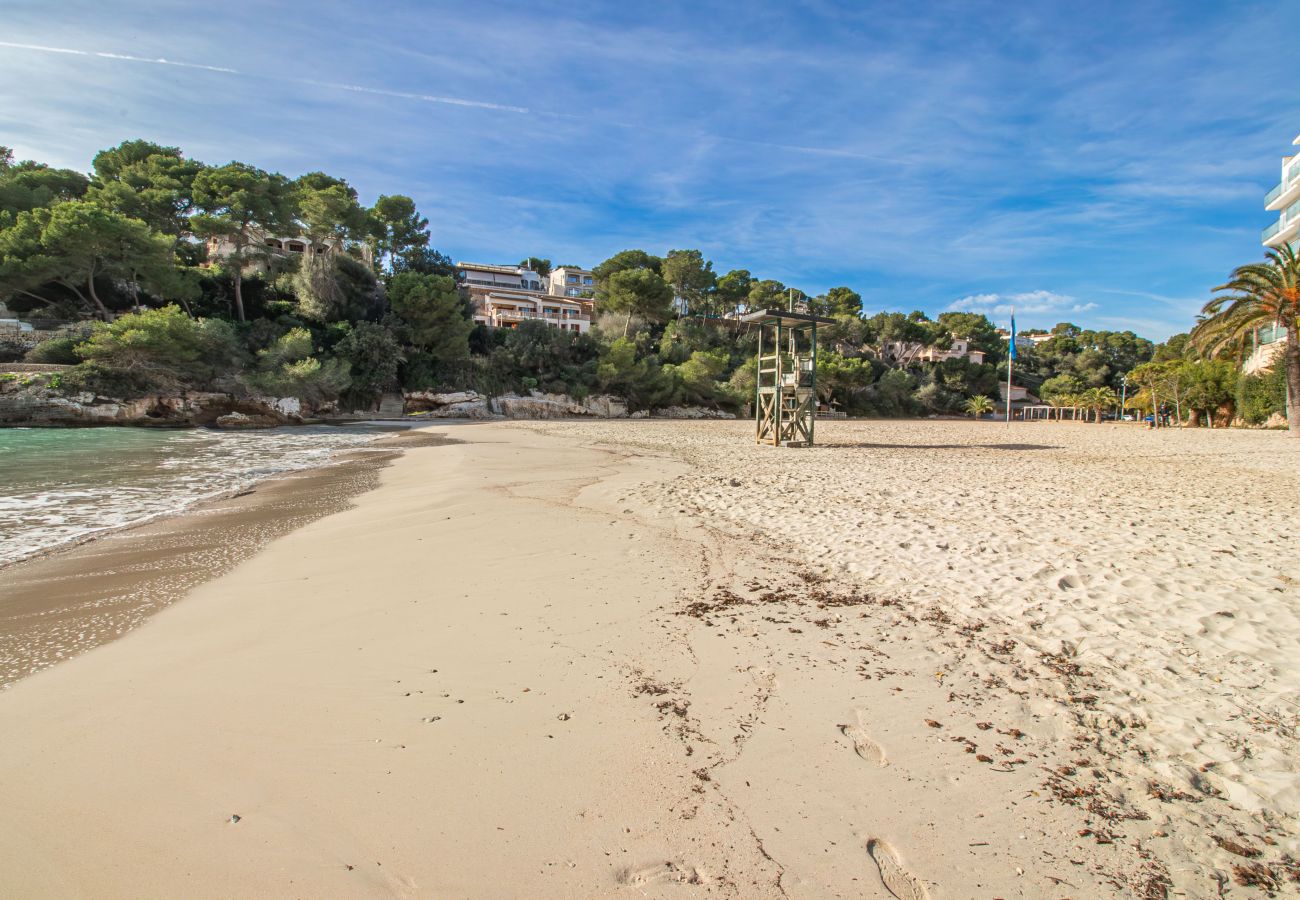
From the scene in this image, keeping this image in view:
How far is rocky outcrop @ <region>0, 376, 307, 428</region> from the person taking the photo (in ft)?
82.2

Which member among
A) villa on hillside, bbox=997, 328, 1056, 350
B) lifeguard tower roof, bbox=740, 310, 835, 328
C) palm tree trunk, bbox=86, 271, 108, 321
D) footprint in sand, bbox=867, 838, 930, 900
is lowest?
footprint in sand, bbox=867, 838, 930, 900

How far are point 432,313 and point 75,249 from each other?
59.7ft

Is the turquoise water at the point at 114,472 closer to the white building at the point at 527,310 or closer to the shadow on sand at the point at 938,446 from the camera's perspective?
the shadow on sand at the point at 938,446

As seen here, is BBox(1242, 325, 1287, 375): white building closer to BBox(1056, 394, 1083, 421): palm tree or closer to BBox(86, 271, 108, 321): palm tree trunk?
BBox(1056, 394, 1083, 421): palm tree

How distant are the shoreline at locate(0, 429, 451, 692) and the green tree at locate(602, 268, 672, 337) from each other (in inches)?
1922

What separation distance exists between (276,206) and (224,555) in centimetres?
4298

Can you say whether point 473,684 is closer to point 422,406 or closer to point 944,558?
point 944,558

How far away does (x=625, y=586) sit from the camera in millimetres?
5027

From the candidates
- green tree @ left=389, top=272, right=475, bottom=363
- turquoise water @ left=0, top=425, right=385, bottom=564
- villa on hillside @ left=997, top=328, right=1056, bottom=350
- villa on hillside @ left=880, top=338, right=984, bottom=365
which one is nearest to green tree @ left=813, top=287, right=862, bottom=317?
villa on hillside @ left=880, top=338, right=984, bottom=365

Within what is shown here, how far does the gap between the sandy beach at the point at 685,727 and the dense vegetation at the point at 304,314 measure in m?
27.7

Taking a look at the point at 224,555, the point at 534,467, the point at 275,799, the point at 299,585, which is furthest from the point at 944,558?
the point at 534,467

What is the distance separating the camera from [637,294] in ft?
186

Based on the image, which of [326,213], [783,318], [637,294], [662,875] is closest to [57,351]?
[326,213]

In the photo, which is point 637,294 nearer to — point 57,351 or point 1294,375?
point 57,351
